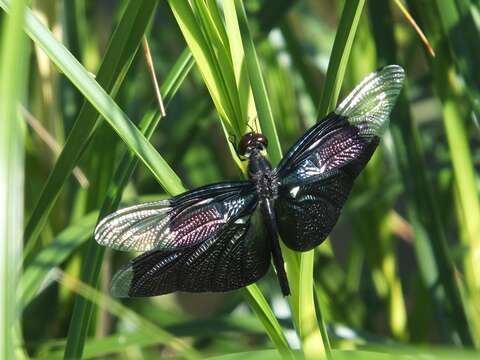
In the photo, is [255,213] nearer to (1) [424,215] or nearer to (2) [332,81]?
(2) [332,81]

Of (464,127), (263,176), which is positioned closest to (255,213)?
(263,176)

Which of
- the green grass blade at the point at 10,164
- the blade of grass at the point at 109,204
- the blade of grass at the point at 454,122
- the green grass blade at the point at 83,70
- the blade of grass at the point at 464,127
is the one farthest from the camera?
the blade of grass at the point at 454,122

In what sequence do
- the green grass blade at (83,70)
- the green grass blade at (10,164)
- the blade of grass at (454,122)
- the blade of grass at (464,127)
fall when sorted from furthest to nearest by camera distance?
the blade of grass at (454,122), the blade of grass at (464,127), the green grass blade at (83,70), the green grass blade at (10,164)

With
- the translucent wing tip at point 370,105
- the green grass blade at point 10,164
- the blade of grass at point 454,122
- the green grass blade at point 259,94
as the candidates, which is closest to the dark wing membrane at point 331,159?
the translucent wing tip at point 370,105

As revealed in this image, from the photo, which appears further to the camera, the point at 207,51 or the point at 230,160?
the point at 230,160

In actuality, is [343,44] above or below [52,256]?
above

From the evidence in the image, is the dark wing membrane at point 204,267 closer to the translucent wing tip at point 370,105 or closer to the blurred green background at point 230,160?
the blurred green background at point 230,160

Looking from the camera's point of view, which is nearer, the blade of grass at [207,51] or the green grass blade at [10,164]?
the green grass blade at [10,164]
